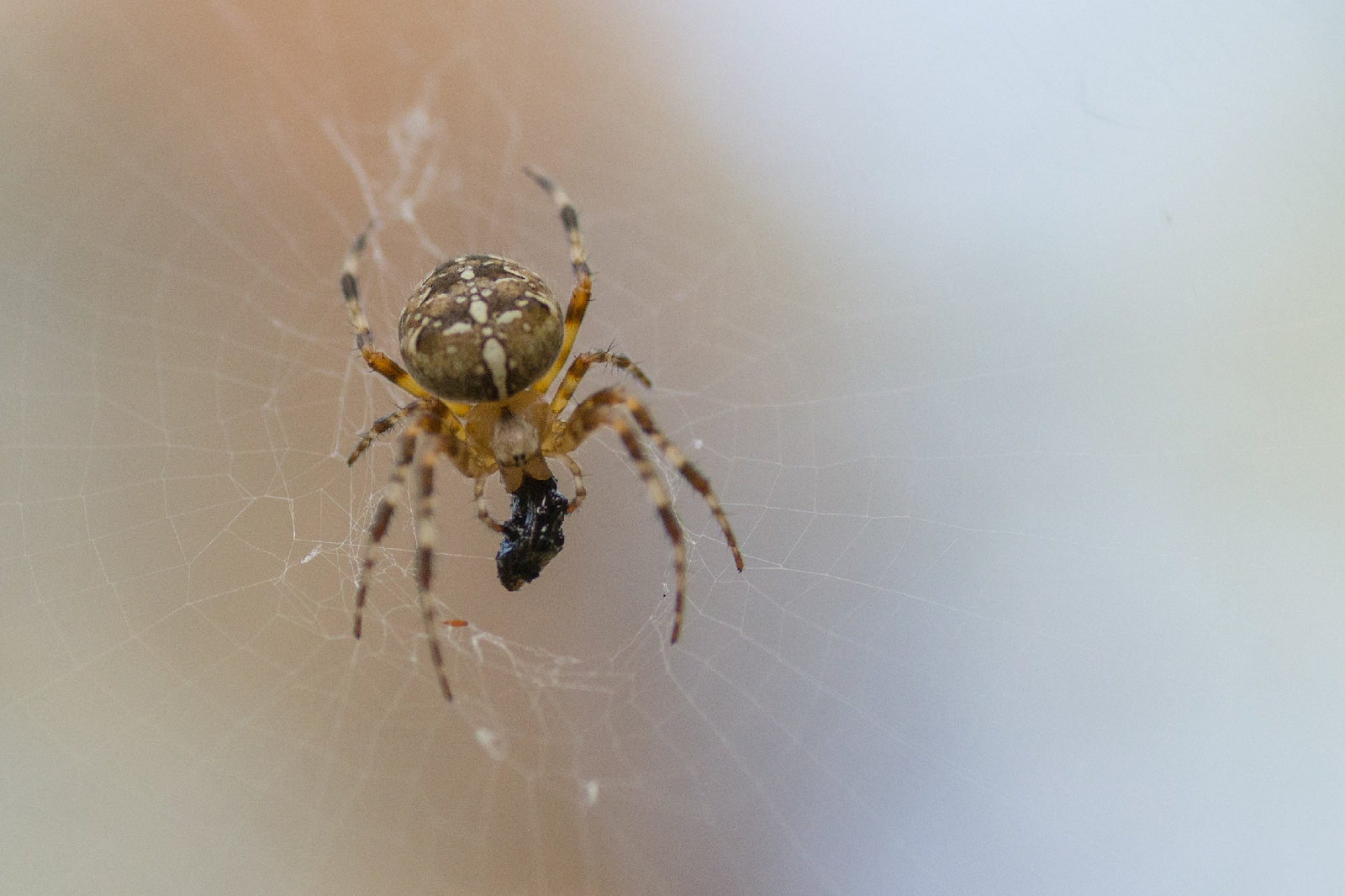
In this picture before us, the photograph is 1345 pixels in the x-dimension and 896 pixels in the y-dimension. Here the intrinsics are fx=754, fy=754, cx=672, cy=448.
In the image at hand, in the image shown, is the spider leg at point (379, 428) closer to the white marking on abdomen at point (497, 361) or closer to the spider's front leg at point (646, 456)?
the white marking on abdomen at point (497, 361)

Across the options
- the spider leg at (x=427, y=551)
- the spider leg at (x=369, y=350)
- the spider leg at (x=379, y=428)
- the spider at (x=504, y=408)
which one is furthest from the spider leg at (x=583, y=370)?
the spider leg at (x=427, y=551)

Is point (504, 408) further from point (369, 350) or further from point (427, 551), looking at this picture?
point (427, 551)

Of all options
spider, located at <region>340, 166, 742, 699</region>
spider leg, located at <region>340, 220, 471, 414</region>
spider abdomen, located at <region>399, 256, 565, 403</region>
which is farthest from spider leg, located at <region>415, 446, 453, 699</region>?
spider leg, located at <region>340, 220, 471, 414</region>

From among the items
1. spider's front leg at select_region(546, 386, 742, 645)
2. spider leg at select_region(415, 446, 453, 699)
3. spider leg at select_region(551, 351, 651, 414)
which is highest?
spider leg at select_region(551, 351, 651, 414)

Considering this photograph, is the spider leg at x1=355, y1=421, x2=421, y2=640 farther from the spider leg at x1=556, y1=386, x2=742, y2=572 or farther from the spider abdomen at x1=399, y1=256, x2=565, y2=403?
the spider leg at x1=556, y1=386, x2=742, y2=572

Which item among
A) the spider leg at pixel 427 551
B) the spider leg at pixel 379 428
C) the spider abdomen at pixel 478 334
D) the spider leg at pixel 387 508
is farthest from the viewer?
the spider leg at pixel 379 428

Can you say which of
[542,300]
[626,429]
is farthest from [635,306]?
[626,429]

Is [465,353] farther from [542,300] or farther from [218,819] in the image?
[218,819]
